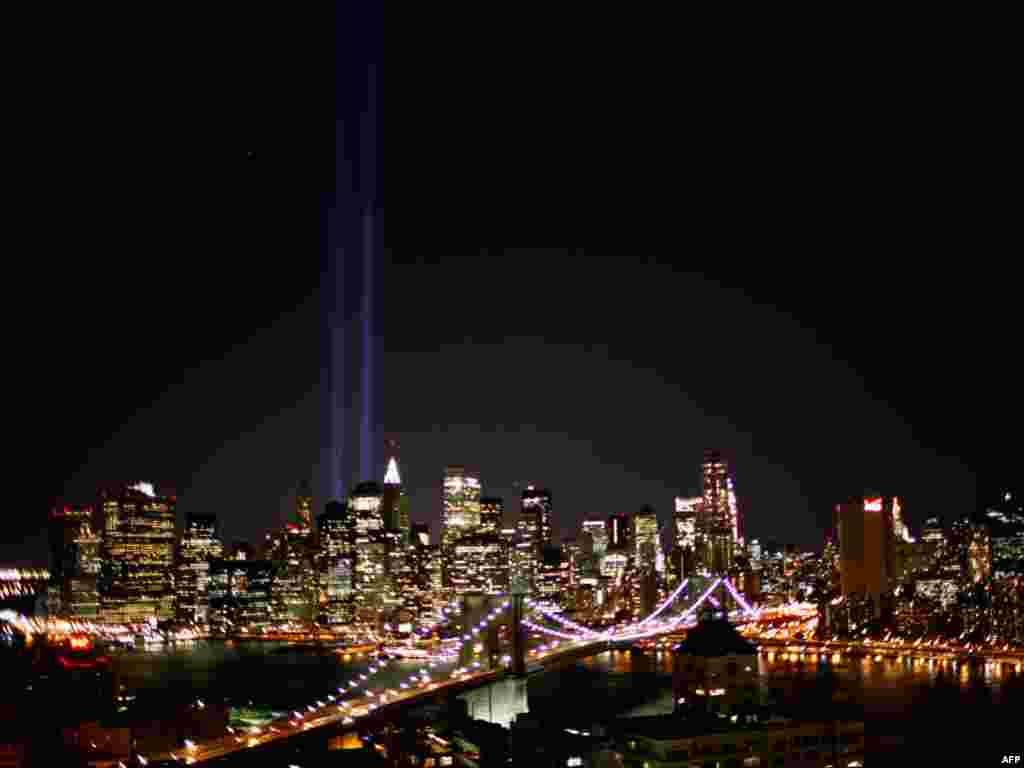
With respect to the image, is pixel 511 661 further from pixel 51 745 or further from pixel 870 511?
pixel 870 511

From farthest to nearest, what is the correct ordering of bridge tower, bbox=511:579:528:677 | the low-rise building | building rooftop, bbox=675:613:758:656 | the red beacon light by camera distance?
the red beacon light → bridge tower, bbox=511:579:528:677 → building rooftop, bbox=675:613:758:656 → the low-rise building

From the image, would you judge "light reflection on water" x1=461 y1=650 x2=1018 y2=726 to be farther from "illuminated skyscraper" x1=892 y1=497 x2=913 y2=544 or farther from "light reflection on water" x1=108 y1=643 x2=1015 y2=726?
"illuminated skyscraper" x1=892 y1=497 x2=913 y2=544

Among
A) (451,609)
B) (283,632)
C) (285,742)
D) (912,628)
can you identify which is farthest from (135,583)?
(285,742)

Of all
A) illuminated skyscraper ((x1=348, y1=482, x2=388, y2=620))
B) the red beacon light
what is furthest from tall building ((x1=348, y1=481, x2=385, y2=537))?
the red beacon light

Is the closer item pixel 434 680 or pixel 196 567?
pixel 434 680

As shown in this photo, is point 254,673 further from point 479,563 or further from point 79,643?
point 479,563

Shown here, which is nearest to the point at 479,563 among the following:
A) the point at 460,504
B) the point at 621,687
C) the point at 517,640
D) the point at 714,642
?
the point at 460,504

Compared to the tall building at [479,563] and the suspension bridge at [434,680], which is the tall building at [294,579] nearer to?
the tall building at [479,563]
